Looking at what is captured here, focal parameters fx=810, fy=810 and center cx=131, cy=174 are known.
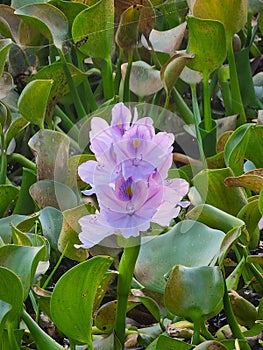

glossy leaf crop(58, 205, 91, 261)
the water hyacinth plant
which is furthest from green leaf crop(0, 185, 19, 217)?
glossy leaf crop(58, 205, 91, 261)

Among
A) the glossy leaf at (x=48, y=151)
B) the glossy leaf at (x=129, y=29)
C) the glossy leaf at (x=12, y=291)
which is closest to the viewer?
the glossy leaf at (x=12, y=291)

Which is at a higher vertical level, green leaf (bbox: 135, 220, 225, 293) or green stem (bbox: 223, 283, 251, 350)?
green leaf (bbox: 135, 220, 225, 293)

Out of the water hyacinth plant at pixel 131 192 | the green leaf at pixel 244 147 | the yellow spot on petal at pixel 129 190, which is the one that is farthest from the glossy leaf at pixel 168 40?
the yellow spot on petal at pixel 129 190

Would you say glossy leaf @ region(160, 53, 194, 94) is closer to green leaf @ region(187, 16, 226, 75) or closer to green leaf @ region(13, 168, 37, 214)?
green leaf @ region(187, 16, 226, 75)

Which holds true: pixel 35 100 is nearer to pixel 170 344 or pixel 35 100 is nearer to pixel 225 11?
pixel 225 11

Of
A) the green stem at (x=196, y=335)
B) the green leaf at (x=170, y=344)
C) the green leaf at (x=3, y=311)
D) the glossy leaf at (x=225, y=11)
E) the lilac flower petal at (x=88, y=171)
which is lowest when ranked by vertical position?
the green stem at (x=196, y=335)

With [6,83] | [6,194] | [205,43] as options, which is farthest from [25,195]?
[205,43]

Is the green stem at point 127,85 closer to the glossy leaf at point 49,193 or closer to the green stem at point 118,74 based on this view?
the green stem at point 118,74
